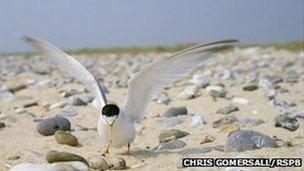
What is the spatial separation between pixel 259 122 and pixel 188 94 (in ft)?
6.91

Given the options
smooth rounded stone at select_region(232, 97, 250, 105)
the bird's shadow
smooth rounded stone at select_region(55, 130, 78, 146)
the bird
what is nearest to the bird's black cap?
the bird

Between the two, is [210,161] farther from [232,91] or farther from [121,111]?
[232,91]

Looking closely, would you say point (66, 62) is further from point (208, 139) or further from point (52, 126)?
point (208, 139)

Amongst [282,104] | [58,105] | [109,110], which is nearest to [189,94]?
[282,104]

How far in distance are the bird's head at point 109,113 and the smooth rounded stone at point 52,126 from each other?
114 centimetres

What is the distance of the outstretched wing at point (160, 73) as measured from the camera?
3.66 metres

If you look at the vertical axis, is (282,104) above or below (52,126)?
below

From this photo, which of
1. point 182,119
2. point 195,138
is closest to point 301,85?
point 182,119

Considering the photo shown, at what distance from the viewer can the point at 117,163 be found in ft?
11.1

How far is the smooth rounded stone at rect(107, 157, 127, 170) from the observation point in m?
3.35

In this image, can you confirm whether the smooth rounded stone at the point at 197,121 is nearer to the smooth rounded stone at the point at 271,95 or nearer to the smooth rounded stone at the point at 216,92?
the smooth rounded stone at the point at 216,92

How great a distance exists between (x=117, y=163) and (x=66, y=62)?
115 centimetres

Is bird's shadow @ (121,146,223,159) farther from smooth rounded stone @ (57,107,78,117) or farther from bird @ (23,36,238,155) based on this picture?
smooth rounded stone @ (57,107,78,117)

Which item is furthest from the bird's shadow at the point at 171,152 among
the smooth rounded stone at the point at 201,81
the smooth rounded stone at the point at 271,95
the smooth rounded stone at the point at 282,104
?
the smooth rounded stone at the point at 201,81
